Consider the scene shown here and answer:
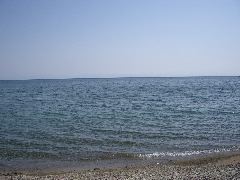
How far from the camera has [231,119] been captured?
24797 mm

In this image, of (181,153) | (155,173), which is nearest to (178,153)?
(181,153)

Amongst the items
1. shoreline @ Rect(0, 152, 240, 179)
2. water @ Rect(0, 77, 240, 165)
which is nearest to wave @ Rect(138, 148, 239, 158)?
water @ Rect(0, 77, 240, 165)

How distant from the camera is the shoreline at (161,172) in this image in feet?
34.9

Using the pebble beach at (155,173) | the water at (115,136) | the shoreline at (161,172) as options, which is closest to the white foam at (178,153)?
the water at (115,136)

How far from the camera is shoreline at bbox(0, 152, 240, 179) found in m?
10.6

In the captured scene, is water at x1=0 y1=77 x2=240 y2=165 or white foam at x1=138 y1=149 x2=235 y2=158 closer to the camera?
white foam at x1=138 y1=149 x2=235 y2=158

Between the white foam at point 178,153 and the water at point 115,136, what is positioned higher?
the water at point 115,136

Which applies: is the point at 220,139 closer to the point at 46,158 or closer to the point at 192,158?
the point at 192,158

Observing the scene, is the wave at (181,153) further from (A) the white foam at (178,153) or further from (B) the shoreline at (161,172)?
(B) the shoreline at (161,172)

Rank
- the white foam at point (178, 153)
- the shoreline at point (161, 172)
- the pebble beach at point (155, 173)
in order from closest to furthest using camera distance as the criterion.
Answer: the pebble beach at point (155, 173)
the shoreline at point (161, 172)
the white foam at point (178, 153)

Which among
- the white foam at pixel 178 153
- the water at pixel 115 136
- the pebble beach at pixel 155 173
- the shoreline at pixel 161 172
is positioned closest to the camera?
the pebble beach at pixel 155 173

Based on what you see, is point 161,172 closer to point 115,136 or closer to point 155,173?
point 155,173

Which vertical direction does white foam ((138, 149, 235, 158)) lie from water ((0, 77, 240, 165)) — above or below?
below

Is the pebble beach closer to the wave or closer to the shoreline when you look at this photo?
the shoreline
